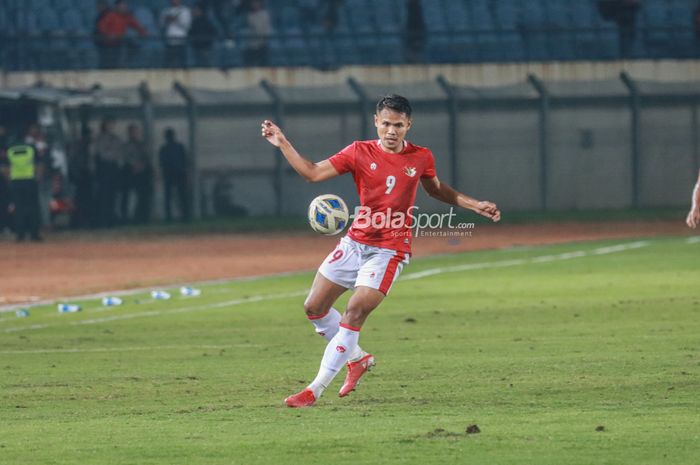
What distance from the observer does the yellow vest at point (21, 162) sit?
27406 mm

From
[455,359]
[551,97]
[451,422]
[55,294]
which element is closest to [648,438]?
[451,422]

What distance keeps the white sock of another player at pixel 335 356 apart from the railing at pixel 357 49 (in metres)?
23.8

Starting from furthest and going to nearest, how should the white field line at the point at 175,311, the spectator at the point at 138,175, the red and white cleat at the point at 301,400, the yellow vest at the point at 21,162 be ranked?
the spectator at the point at 138,175 < the yellow vest at the point at 21,162 < the white field line at the point at 175,311 < the red and white cleat at the point at 301,400

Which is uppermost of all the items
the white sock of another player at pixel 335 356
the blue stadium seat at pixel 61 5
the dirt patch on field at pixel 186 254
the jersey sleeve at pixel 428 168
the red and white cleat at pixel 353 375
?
the jersey sleeve at pixel 428 168

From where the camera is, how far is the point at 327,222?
991 centimetres

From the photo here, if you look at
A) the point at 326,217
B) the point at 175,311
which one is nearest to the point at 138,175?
the point at 175,311

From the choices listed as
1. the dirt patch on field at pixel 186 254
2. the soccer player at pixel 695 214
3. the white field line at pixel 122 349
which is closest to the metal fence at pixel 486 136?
the dirt patch on field at pixel 186 254

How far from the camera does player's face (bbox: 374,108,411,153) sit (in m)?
9.30

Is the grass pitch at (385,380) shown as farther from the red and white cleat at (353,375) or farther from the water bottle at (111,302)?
the water bottle at (111,302)

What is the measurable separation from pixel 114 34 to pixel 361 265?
2387 cm

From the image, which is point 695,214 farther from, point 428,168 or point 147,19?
point 147,19

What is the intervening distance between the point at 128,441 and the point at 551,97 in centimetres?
2638

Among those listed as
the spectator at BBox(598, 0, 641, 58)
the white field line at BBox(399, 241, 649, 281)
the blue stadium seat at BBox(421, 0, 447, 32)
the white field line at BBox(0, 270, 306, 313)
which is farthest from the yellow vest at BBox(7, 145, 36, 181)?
the spectator at BBox(598, 0, 641, 58)

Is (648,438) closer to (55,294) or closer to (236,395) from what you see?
(236,395)
